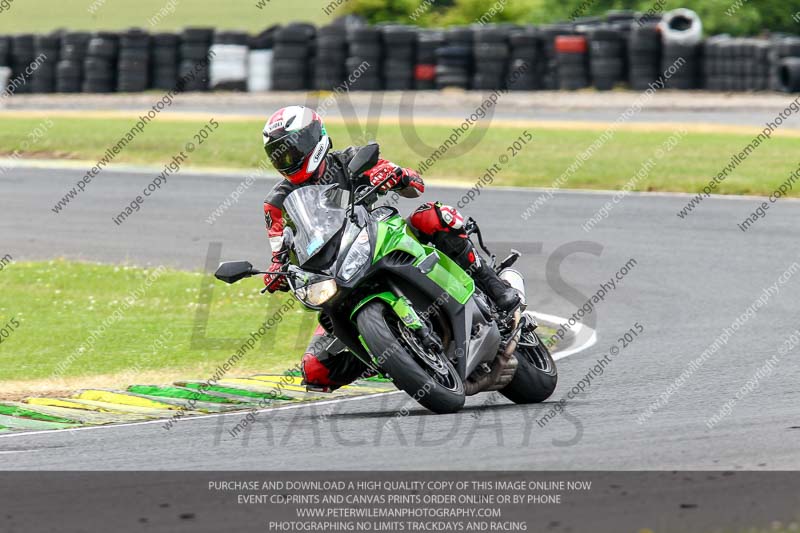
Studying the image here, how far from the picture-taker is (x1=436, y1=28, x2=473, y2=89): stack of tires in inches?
1174

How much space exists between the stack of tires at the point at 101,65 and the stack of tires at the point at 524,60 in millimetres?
9426

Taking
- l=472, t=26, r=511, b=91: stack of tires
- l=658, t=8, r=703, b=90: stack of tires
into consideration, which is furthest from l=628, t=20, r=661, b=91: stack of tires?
l=472, t=26, r=511, b=91: stack of tires

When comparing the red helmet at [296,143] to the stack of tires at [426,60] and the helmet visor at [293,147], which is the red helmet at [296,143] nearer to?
the helmet visor at [293,147]

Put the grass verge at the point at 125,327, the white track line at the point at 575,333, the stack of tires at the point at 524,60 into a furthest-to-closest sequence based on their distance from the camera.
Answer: the stack of tires at the point at 524,60 < the grass verge at the point at 125,327 < the white track line at the point at 575,333

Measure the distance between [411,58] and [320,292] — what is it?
2346 cm

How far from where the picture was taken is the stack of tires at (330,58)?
3025 centimetres

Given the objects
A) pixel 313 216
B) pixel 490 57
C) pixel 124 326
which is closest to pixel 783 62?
pixel 490 57

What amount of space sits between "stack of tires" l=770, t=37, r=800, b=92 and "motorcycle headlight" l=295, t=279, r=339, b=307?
72.5 ft

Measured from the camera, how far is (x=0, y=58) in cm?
3173

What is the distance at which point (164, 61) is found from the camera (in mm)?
31391

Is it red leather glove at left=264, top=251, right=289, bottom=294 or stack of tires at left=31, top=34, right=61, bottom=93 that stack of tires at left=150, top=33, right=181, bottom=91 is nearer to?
stack of tires at left=31, top=34, right=61, bottom=93

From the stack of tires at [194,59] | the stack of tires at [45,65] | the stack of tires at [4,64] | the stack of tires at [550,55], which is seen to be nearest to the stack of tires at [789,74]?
the stack of tires at [550,55]
